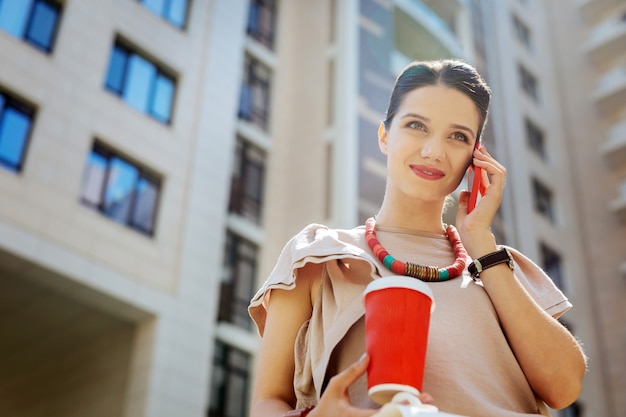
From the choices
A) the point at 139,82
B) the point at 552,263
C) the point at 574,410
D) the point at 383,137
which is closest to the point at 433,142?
the point at 383,137

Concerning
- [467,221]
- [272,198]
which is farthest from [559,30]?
[467,221]

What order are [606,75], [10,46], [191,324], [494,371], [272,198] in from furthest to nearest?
1. [606,75]
2. [272,198]
3. [191,324]
4. [10,46]
5. [494,371]

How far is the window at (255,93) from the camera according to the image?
59.9 feet

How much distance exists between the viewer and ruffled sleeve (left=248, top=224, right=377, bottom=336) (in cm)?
217

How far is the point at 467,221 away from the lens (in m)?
2.33

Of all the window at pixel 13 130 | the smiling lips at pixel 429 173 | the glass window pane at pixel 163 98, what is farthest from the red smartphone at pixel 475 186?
the glass window pane at pixel 163 98

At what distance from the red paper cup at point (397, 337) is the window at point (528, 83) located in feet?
83.1

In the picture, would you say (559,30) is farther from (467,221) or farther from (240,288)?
(467,221)

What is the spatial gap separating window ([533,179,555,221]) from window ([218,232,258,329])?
425 inches

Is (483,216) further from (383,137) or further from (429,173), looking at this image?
(383,137)

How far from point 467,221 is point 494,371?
18.9 inches

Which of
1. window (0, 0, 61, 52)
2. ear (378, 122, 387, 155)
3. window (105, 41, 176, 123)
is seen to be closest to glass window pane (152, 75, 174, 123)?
window (105, 41, 176, 123)

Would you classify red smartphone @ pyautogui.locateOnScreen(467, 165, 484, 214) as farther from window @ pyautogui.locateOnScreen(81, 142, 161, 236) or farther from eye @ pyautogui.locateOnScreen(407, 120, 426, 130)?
window @ pyautogui.locateOnScreen(81, 142, 161, 236)

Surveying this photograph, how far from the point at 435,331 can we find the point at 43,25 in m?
12.8
